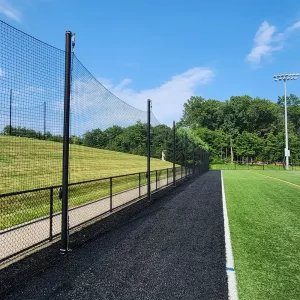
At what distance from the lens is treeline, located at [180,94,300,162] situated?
6881cm

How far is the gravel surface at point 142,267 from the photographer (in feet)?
10.7

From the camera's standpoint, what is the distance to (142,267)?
Result: 4039mm

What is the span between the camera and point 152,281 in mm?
3576

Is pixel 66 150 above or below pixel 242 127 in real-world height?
below

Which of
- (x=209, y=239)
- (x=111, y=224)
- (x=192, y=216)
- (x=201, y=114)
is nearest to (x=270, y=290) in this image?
(x=209, y=239)

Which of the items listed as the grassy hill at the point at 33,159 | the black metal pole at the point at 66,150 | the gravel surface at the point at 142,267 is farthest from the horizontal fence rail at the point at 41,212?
the gravel surface at the point at 142,267

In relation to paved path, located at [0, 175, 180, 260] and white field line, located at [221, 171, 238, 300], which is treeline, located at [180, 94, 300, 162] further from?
white field line, located at [221, 171, 238, 300]

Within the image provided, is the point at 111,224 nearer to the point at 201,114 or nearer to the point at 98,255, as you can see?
the point at 98,255

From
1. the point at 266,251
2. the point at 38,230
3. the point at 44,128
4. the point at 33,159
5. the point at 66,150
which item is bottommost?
the point at 266,251

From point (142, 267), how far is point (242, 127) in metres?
83.0

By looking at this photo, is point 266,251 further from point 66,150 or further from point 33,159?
point 33,159

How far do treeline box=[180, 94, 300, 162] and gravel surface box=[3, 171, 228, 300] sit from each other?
199ft

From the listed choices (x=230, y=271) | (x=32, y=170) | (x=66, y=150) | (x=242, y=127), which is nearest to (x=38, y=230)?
(x=66, y=150)

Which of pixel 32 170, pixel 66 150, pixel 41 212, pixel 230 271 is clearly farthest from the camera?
pixel 32 170
